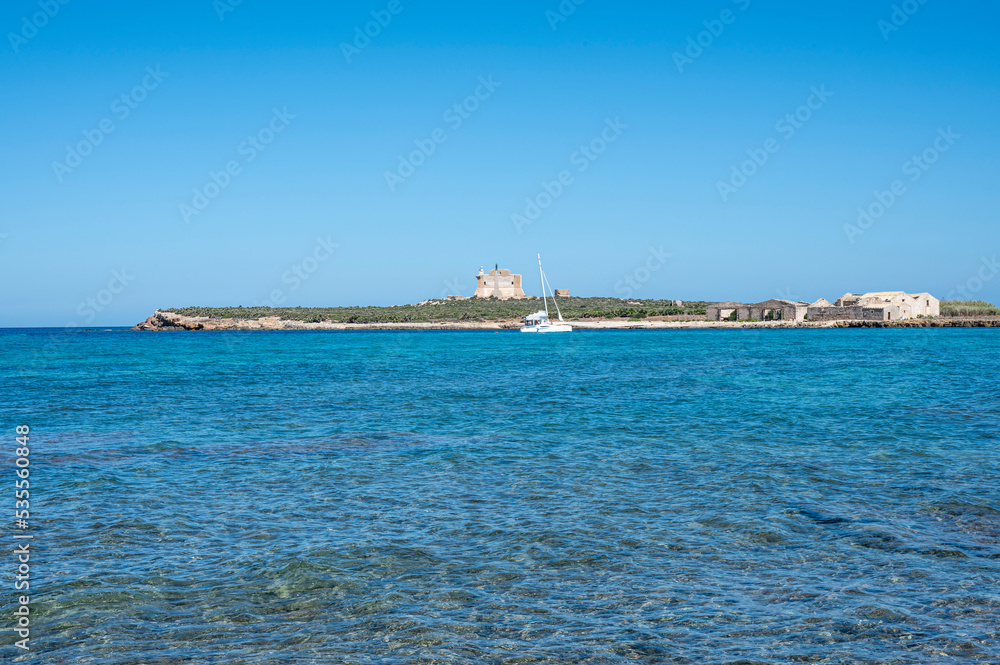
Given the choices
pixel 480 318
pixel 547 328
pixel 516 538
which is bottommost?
pixel 516 538

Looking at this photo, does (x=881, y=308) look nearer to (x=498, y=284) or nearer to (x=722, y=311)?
(x=722, y=311)

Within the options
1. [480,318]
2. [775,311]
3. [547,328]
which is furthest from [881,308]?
[480,318]

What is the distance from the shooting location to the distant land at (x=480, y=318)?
13150 cm

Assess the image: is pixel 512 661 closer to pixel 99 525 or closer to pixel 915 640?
pixel 915 640

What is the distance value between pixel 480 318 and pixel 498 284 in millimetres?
39811

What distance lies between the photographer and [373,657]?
18.2 ft

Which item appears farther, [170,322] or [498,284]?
[498,284]

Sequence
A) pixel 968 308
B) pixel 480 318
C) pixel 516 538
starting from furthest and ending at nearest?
1. pixel 480 318
2. pixel 968 308
3. pixel 516 538

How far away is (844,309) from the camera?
127438mm

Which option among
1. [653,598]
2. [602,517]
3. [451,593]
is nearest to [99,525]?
[451,593]

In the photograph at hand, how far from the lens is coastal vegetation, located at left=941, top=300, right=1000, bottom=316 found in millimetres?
141125

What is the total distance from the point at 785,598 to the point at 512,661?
270cm

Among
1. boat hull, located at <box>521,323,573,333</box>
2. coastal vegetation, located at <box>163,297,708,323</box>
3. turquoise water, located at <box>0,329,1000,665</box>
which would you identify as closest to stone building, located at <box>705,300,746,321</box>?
coastal vegetation, located at <box>163,297,708,323</box>

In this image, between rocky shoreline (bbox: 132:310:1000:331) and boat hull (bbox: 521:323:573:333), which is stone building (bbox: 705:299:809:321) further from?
boat hull (bbox: 521:323:573:333)
